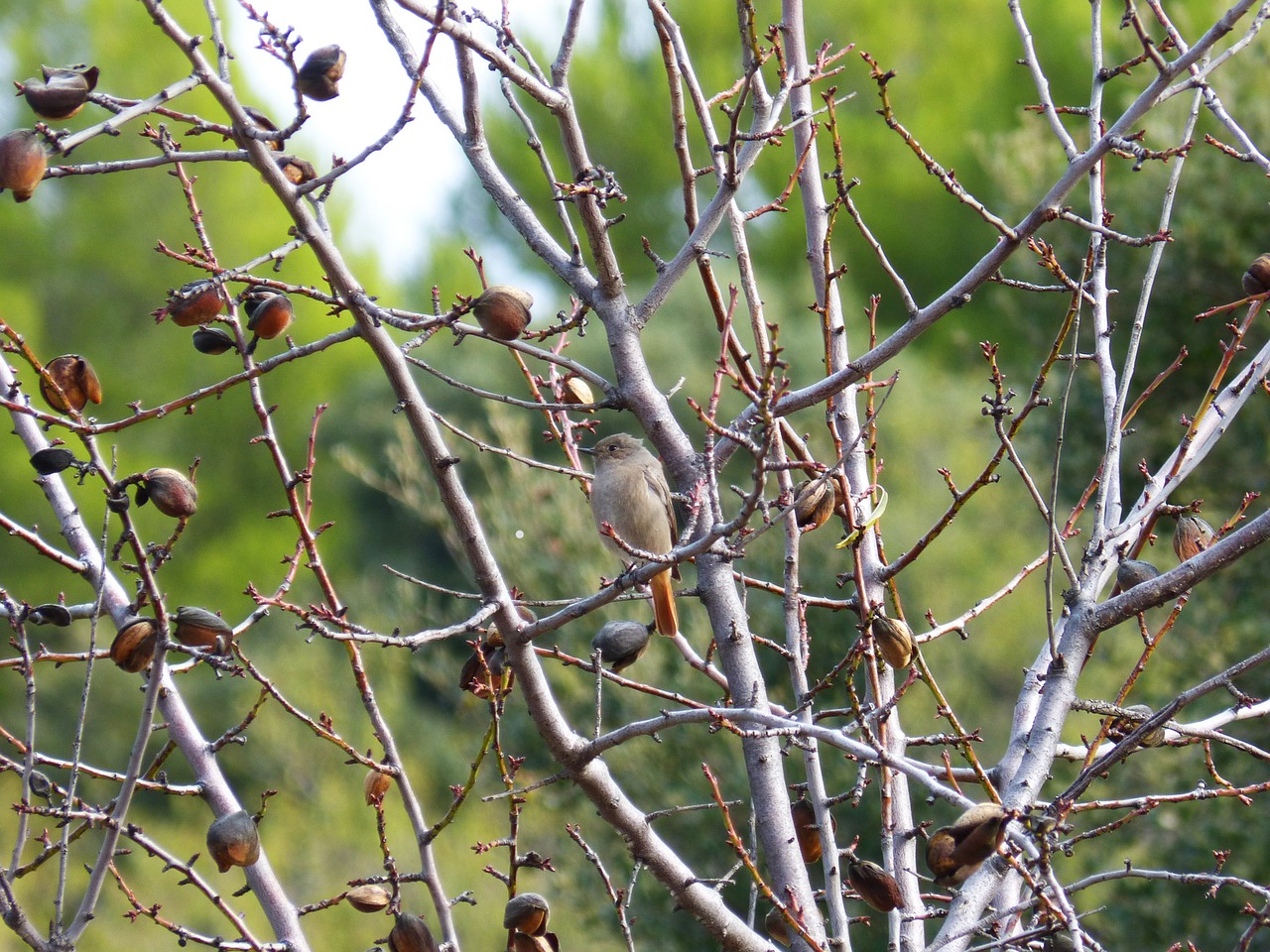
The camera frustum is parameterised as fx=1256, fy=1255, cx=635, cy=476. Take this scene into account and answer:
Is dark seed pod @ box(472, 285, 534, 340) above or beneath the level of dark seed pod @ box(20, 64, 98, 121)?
beneath

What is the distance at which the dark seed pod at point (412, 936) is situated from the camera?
2.10m

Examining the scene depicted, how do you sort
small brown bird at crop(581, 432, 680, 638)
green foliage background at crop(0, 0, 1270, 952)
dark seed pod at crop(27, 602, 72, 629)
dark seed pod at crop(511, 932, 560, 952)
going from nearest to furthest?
dark seed pod at crop(27, 602, 72, 629), dark seed pod at crop(511, 932, 560, 952), small brown bird at crop(581, 432, 680, 638), green foliage background at crop(0, 0, 1270, 952)

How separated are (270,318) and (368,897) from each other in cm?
106

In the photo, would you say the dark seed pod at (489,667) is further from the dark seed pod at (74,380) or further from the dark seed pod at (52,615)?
the dark seed pod at (74,380)

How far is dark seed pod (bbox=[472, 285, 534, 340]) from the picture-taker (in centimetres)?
205

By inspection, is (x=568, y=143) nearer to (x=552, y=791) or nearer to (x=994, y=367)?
(x=994, y=367)

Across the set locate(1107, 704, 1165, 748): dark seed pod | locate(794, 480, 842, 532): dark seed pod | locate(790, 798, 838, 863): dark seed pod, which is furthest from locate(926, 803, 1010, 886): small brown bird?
locate(794, 480, 842, 532): dark seed pod

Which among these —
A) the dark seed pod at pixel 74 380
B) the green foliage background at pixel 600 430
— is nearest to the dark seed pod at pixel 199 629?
the dark seed pod at pixel 74 380

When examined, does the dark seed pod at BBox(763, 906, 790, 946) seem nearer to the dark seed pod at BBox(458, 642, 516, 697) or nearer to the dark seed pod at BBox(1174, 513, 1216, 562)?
the dark seed pod at BBox(458, 642, 516, 697)

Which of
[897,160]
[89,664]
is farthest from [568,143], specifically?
[897,160]

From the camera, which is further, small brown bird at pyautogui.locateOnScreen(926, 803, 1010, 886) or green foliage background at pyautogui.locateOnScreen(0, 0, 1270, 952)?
green foliage background at pyautogui.locateOnScreen(0, 0, 1270, 952)

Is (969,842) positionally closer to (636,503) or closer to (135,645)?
(135,645)

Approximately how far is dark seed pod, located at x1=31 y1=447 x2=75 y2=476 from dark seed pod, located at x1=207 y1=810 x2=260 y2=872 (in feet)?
2.03

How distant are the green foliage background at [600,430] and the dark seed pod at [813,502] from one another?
3114 mm
